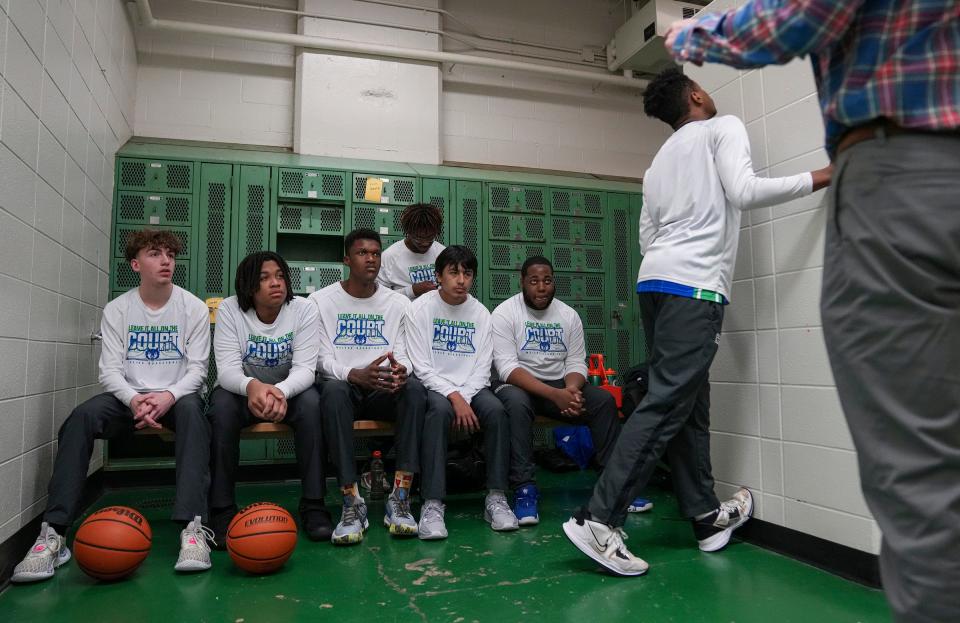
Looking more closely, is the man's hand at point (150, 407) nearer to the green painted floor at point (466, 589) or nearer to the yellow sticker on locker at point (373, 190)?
the green painted floor at point (466, 589)

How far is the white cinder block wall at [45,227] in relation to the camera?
1940 millimetres

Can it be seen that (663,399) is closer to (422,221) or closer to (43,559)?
(422,221)

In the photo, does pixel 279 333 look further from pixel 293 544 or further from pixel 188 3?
pixel 188 3

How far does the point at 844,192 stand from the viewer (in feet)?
2.74

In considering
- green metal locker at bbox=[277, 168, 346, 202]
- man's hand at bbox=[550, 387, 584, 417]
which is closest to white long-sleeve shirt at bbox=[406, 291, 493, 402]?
man's hand at bbox=[550, 387, 584, 417]

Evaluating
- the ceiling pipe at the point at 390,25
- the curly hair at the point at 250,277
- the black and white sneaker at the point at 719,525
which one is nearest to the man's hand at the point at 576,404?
the black and white sneaker at the point at 719,525

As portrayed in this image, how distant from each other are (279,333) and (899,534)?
90.4 inches

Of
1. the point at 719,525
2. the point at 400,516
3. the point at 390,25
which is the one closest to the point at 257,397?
the point at 400,516

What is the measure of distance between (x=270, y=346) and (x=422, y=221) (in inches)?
45.4

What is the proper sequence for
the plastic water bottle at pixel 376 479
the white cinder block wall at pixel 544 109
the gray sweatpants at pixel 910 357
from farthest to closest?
the white cinder block wall at pixel 544 109 → the plastic water bottle at pixel 376 479 → the gray sweatpants at pixel 910 357

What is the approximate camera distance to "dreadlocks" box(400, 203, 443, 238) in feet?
10.9

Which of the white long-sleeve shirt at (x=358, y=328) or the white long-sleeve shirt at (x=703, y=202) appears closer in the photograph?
the white long-sleeve shirt at (x=703, y=202)

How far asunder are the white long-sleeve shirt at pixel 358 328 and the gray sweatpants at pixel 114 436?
0.63 meters

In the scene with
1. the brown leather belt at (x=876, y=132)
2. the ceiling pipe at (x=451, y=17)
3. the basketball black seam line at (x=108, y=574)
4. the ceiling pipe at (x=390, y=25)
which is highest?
the ceiling pipe at (x=451, y=17)
